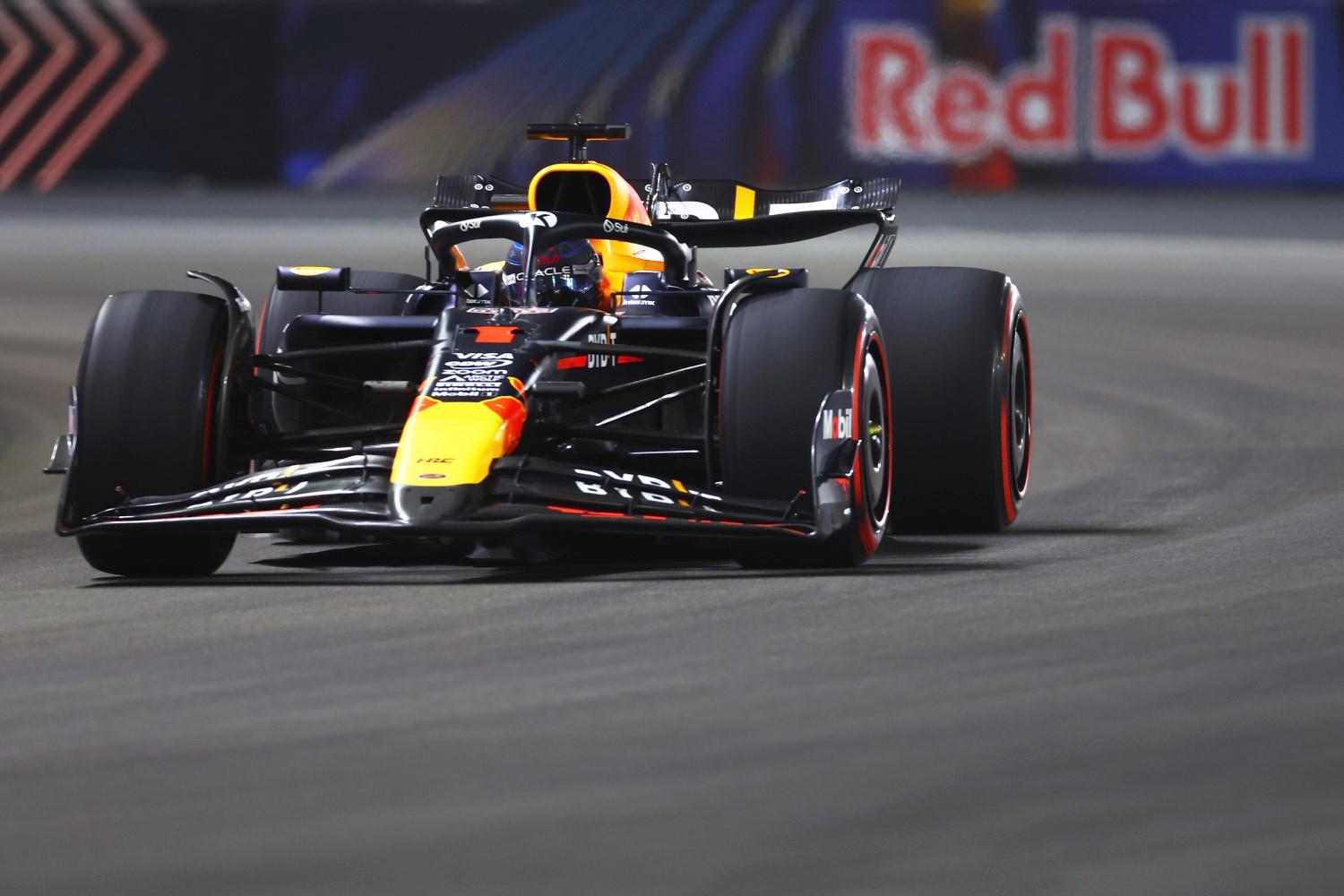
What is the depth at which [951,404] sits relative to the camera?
9.84 meters

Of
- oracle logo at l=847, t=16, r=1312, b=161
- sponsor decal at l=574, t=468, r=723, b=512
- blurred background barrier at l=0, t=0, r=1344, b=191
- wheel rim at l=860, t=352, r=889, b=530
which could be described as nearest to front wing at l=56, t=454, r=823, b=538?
sponsor decal at l=574, t=468, r=723, b=512

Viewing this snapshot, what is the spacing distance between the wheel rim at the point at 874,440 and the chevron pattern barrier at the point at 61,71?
24.3 metres

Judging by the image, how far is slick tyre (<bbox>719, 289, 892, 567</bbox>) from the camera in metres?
8.59

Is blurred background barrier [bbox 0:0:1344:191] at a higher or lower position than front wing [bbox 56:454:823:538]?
higher

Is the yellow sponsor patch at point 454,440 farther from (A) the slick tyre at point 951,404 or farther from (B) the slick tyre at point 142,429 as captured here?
(A) the slick tyre at point 951,404

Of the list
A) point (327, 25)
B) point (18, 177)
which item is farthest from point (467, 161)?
point (18, 177)

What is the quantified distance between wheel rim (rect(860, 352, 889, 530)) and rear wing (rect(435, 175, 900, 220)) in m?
2.50

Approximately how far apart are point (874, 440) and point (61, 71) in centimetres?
2485

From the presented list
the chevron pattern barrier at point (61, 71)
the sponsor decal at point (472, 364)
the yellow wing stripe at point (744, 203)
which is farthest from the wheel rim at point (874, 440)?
the chevron pattern barrier at point (61, 71)

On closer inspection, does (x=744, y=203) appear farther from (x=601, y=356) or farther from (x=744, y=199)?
(x=601, y=356)

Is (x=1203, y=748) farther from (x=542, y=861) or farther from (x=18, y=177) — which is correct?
(x=18, y=177)

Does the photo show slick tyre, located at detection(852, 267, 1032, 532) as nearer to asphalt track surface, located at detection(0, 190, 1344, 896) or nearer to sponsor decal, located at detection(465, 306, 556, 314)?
asphalt track surface, located at detection(0, 190, 1344, 896)

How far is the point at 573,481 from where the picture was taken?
8461mm

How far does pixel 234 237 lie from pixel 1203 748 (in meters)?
22.8
